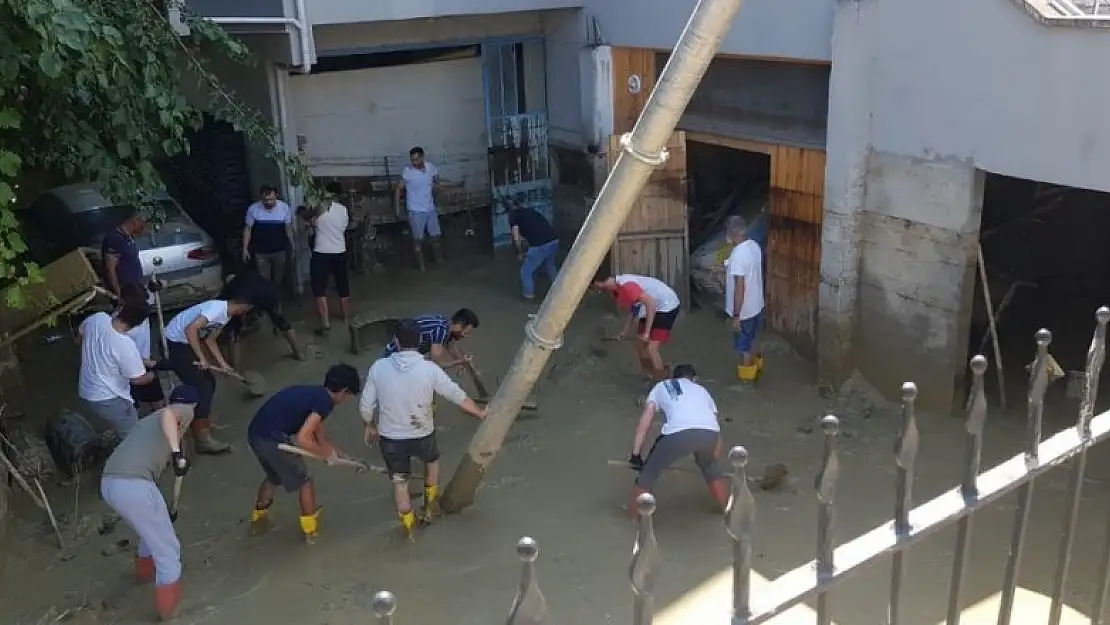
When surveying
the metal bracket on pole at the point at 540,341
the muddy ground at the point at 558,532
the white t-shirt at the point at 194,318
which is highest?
the metal bracket on pole at the point at 540,341

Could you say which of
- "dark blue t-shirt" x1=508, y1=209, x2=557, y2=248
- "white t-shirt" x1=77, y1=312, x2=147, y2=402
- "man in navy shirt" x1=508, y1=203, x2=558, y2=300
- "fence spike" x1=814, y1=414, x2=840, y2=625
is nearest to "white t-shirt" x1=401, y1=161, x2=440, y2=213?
"man in navy shirt" x1=508, y1=203, x2=558, y2=300

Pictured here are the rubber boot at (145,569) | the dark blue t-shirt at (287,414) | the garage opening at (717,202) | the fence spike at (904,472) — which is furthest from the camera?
the garage opening at (717,202)

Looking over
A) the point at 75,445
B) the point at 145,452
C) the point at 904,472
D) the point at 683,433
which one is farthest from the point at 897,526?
the point at 75,445

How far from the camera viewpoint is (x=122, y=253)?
9.20 meters

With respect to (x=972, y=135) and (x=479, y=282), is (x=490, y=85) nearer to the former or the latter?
(x=479, y=282)

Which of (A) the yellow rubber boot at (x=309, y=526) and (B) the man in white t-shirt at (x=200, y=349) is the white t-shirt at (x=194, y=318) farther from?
(A) the yellow rubber boot at (x=309, y=526)

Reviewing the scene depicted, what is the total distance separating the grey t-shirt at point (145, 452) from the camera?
5657 mm

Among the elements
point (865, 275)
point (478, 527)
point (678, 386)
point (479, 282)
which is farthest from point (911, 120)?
point (479, 282)

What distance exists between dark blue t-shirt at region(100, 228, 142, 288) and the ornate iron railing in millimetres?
8151

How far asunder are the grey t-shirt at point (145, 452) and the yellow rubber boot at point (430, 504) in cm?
177

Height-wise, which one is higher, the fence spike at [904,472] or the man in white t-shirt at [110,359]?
the fence spike at [904,472]

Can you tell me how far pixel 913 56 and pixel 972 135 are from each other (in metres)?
0.84

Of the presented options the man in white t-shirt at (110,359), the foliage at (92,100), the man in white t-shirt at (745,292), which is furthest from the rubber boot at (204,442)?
the man in white t-shirt at (745,292)

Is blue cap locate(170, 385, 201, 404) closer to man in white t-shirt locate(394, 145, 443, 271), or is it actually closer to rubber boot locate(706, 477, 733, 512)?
rubber boot locate(706, 477, 733, 512)
